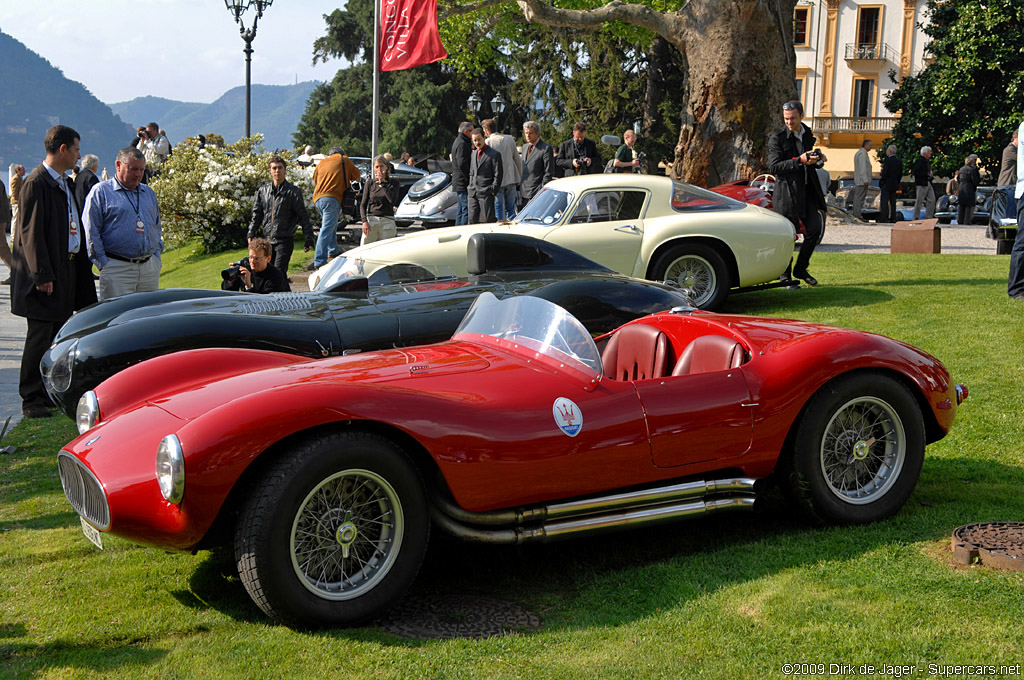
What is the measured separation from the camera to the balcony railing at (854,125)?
5706 centimetres

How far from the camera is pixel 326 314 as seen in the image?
253 inches

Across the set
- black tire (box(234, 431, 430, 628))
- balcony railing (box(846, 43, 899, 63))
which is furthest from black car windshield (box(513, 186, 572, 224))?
balcony railing (box(846, 43, 899, 63))

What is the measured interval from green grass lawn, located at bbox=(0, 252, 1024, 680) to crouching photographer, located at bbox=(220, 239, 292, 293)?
10.2 feet

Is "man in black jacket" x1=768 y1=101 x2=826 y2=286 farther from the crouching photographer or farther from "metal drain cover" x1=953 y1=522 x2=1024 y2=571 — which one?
"metal drain cover" x1=953 y1=522 x2=1024 y2=571

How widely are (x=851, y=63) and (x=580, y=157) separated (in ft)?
162

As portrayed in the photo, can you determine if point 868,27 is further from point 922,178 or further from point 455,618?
point 455,618

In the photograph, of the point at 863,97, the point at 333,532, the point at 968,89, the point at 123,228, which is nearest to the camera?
the point at 333,532

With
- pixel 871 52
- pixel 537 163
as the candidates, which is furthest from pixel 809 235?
pixel 871 52

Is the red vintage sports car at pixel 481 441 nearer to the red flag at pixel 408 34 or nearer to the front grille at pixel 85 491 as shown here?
the front grille at pixel 85 491

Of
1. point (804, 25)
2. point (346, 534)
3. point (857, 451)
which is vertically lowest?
point (346, 534)

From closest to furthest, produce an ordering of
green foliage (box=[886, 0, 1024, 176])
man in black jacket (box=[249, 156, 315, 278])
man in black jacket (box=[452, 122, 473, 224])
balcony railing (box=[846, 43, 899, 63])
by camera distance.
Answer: man in black jacket (box=[249, 156, 315, 278])
man in black jacket (box=[452, 122, 473, 224])
green foliage (box=[886, 0, 1024, 176])
balcony railing (box=[846, 43, 899, 63])

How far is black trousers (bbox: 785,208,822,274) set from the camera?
10.6m

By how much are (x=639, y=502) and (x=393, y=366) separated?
49.1 inches

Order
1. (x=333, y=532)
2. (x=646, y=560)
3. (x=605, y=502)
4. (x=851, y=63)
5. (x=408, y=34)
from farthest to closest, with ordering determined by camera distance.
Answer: (x=851, y=63)
(x=408, y=34)
(x=646, y=560)
(x=605, y=502)
(x=333, y=532)
